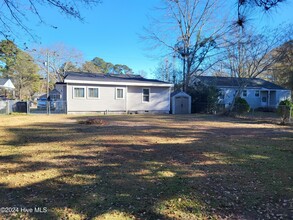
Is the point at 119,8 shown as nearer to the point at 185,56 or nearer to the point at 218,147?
the point at 218,147

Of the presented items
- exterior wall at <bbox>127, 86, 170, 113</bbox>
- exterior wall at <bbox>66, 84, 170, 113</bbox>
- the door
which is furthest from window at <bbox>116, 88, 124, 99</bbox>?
the door

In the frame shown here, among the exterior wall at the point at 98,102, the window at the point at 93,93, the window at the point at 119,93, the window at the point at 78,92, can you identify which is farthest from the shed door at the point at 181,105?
the window at the point at 78,92

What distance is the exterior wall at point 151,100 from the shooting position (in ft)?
64.6

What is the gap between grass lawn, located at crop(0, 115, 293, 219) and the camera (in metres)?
2.86

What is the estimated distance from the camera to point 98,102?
1845 cm

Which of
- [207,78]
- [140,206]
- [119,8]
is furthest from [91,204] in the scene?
[207,78]

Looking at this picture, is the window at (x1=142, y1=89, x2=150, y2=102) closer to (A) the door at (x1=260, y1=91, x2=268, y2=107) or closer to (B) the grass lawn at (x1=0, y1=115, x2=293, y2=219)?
(B) the grass lawn at (x1=0, y1=115, x2=293, y2=219)

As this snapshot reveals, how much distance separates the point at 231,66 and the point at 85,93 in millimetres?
14466

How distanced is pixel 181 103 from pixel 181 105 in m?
0.19

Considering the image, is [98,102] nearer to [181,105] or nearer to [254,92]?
[181,105]

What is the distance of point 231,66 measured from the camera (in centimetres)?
2197

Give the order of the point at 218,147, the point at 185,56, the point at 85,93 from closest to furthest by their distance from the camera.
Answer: the point at 218,147, the point at 85,93, the point at 185,56

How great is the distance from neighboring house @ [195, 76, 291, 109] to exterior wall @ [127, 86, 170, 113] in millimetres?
8164

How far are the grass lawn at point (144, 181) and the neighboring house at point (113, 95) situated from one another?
11.5m
